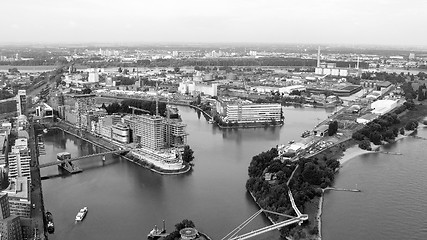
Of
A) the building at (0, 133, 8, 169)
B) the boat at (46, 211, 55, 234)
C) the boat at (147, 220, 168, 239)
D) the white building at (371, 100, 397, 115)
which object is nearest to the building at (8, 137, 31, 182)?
the building at (0, 133, 8, 169)

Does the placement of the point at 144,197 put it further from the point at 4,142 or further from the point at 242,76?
the point at 242,76

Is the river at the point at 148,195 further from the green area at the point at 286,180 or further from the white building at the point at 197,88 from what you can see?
the white building at the point at 197,88

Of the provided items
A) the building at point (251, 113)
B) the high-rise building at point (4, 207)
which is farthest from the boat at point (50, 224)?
the building at point (251, 113)

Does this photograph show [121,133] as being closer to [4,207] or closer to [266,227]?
[4,207]

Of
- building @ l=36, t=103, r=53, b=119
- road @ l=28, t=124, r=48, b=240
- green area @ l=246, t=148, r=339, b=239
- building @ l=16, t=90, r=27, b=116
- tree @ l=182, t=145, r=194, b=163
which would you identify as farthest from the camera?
building @ l=36, t=103, r=53, b=119

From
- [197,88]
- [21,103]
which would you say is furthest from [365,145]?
[197,88]

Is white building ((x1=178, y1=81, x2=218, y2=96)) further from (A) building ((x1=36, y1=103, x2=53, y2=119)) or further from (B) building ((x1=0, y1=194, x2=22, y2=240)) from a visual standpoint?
(B) building ((x1=0, y1=194, x2=22, y2=240))

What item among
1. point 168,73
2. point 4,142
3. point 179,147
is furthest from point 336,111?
point 168,73
